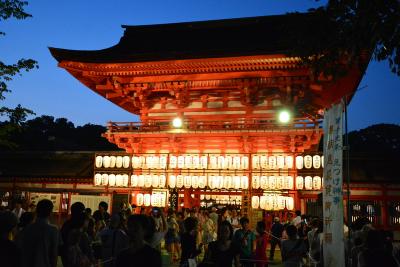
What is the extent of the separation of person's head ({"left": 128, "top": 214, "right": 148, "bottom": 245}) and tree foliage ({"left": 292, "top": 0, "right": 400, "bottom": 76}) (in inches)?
181

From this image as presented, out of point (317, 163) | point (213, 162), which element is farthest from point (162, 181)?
A: point (317, 163)

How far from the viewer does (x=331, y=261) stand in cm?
685

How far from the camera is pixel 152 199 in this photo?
16750 mm

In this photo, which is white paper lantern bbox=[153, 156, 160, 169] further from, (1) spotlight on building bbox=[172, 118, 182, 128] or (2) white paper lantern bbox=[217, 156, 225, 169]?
(2) white paper lantern bbox=[217, 156, 225, 169]

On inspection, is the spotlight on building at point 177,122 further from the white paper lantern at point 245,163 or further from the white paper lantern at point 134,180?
the white paper lantern at point 245,163

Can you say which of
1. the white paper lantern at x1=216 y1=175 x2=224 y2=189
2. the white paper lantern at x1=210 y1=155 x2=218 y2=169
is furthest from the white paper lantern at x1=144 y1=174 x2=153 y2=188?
the white paper lantern at x1=216 y1=175 x2=224 y2=189

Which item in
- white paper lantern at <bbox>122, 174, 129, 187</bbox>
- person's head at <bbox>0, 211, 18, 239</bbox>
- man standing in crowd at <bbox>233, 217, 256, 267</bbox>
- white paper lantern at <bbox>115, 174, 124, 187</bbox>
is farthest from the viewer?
white paper lantern at <bbox>115, 174, 124, 187</bbox>

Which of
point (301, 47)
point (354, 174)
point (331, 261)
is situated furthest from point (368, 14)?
point (354, 174)

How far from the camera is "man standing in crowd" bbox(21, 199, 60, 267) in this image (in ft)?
15.8

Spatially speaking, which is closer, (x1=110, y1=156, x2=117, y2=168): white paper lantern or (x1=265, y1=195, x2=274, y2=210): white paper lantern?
(x1=265, y1=195, x2=274, y2=210): white paper lantern

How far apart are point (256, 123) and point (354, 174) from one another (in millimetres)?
7195

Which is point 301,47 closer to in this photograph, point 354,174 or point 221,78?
point 221,78

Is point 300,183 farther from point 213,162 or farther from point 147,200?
point 147,200

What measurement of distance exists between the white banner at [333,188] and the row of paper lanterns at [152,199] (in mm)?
10123
